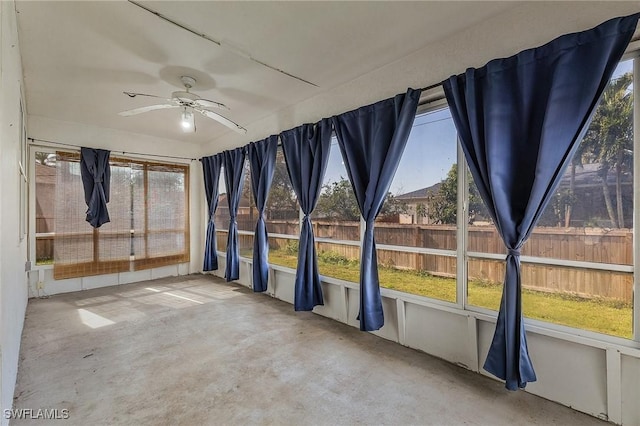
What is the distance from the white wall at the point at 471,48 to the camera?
182 cm

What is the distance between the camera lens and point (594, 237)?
6.10 ft

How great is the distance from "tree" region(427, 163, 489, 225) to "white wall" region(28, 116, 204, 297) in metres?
4.79

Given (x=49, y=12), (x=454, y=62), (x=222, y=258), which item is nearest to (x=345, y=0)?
(x=454, y=62)

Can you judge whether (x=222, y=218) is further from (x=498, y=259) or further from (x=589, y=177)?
(x=589, y=177)

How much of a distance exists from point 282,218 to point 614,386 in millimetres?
3566

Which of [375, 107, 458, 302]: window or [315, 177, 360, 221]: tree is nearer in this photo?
[375, 107, 458, 302]: window

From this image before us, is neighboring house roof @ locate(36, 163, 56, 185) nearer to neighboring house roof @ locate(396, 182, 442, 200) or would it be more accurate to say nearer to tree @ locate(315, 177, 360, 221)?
tree @ locate(315, 177, 360, 221)

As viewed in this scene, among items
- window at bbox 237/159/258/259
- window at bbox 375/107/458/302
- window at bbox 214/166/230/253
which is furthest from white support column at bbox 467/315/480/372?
window at bbox 214/166/230/253

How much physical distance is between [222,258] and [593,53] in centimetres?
545

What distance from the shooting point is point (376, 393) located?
2045 mm

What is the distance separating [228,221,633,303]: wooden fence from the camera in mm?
1794

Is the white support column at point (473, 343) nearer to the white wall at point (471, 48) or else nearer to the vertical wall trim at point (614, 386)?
the vertical wall trim at point (614, 386)

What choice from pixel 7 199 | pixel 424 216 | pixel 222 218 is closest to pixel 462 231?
pixel 424 216

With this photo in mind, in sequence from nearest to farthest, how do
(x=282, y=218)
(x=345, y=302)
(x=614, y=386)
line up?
(x=614, y=386), (x=345, y=302), (x=282, y=218)
